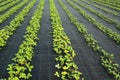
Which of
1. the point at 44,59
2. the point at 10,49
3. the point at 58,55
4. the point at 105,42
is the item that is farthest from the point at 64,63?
the point at 105,42

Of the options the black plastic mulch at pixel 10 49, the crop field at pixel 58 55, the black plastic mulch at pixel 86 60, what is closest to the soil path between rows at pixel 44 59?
the crop field at pixel 58 55

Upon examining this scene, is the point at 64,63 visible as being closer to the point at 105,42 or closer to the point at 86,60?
the point at 86,60

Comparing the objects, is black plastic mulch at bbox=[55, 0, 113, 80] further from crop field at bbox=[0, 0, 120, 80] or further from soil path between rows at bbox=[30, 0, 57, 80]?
soil path between rows at bbox=[30, 0, 57, 80]

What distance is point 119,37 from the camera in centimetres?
1023

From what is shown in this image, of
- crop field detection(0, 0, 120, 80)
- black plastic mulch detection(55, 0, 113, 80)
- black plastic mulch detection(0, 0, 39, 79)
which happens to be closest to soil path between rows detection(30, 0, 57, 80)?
crop field detection(0, 0, 120, 80)

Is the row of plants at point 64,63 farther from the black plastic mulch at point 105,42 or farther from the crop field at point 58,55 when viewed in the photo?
the black plastic mulch at point 105,42

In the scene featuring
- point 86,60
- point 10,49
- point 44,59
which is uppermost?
point 10,49

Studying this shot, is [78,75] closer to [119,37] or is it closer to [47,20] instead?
[119,37]

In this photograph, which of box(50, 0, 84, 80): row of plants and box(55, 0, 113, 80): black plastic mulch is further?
box(55, 0, 113, 80): black plastic mulch

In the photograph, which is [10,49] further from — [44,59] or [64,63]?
[64,63]

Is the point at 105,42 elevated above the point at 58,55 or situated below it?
below

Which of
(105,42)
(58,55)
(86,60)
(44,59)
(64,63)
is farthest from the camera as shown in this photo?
(105,42)

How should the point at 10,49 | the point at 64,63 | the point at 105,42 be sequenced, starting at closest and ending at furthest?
1. the point at 64,63
2. the point at 10,49
3. the point at 105,42

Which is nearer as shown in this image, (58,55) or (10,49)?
(58,55)
